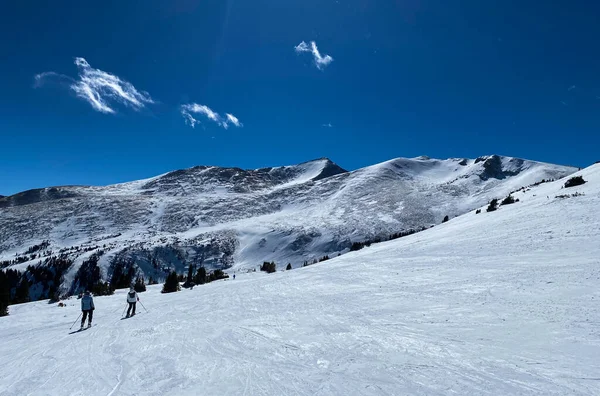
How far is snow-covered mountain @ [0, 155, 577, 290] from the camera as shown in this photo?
4400 inches

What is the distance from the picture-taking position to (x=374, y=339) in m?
9.73

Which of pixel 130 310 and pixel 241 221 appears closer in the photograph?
pixel 130 310

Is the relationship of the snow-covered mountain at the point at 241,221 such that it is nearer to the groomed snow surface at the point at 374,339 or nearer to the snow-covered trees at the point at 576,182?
the snow-covered trees at the point at 576,182

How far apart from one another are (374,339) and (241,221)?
148530mm

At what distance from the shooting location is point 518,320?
983cm

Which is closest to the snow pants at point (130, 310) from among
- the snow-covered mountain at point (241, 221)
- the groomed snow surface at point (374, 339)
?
the groomed snow surface at point (374, 339)

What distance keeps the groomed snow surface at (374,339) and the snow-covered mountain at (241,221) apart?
80169 millimetres

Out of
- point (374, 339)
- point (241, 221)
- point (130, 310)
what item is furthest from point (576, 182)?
point (241, 221)

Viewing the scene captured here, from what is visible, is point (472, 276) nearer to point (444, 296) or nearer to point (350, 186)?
point (444, 296)

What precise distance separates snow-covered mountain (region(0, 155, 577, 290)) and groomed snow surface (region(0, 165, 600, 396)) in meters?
80.2

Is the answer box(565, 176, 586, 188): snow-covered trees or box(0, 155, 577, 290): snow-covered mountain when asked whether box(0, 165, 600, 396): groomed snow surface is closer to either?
box(565, 176, 586, 188): snow-covered trees

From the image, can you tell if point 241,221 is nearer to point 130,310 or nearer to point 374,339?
point 130,310

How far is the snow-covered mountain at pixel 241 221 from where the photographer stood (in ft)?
367

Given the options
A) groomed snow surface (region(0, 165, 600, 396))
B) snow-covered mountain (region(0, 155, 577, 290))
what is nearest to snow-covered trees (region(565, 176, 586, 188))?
groomed snow surface (region(0, 165, 600, 396))
